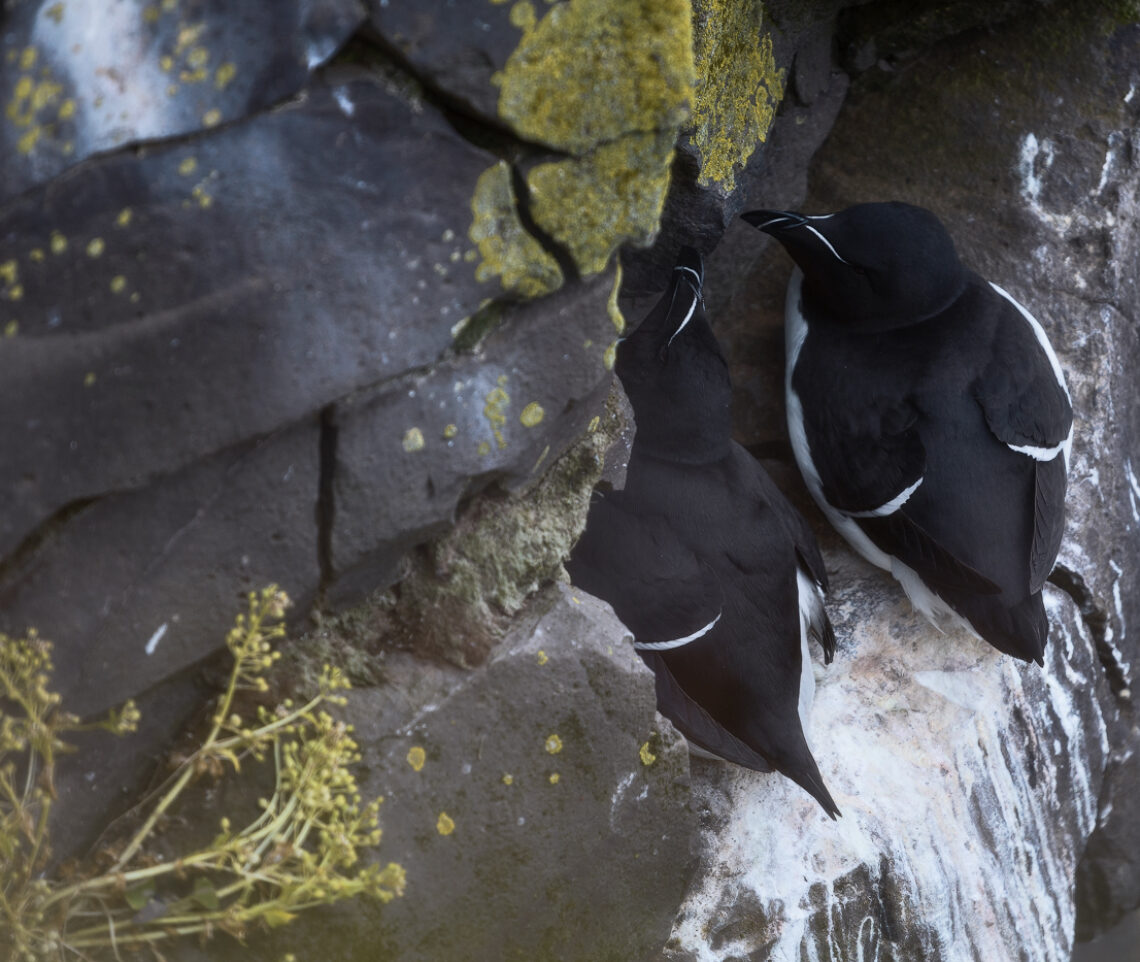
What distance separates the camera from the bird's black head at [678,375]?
2.30m

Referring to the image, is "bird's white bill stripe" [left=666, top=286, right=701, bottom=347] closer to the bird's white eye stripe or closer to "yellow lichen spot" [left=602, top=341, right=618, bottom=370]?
the bird's white eye stripe

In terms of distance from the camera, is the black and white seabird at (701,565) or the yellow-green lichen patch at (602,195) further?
the black and white seabird at (701,565)

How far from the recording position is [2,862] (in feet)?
4.30

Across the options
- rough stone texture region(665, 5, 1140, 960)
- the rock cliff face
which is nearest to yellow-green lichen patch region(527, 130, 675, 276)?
the rock cliff face

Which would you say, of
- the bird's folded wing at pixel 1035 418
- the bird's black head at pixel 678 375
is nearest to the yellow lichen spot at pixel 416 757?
the bird's black head at pixel 678 375

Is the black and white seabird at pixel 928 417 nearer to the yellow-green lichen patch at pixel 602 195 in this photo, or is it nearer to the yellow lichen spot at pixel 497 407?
the yellow-green lichen patch at pixel 602 195

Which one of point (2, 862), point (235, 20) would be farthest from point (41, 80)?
point (2, 862)

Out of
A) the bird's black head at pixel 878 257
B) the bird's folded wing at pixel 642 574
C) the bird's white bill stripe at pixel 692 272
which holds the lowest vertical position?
the bird's folded wing at pixel 642 574

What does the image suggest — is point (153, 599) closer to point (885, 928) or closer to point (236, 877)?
point (236, 877)

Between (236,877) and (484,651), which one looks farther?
(484,651)

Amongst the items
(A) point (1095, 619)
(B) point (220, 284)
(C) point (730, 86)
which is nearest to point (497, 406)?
(B) point (220, 284)

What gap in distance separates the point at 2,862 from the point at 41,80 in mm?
844

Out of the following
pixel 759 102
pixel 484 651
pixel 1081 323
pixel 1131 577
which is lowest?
pixel 1131 577

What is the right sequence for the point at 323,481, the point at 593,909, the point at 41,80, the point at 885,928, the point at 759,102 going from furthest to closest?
the point at 759,102 → the point at 885,928 → the point at 593,909 → the point at 323,481 → the point at 41,80
